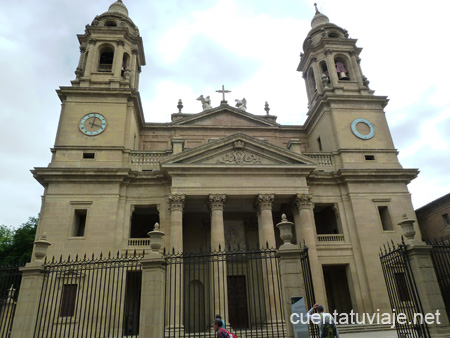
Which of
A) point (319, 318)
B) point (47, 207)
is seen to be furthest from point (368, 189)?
point (47, 207)

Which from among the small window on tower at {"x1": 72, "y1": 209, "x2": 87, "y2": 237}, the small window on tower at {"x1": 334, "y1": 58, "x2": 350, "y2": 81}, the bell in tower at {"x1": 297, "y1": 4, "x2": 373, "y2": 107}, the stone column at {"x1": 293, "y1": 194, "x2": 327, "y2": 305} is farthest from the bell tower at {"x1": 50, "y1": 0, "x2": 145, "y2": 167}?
the small window on tower at {"x1": 334, "y1": 58, "x2": 350, "y2": 81}

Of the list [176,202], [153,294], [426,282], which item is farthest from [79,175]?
[426,282]

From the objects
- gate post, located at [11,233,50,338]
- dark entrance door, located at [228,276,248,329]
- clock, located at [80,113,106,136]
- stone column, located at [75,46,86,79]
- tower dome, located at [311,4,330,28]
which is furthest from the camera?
tower dome, located at [311,4,330,28]

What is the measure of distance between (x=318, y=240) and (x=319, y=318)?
1395 cm

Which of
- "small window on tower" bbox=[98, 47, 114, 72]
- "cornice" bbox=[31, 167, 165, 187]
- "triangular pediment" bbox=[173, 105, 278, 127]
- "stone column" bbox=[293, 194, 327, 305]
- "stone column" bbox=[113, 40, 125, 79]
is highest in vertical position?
"small window on tower" bbox=[98, 47, 114, 72]

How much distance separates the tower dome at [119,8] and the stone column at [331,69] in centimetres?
1795

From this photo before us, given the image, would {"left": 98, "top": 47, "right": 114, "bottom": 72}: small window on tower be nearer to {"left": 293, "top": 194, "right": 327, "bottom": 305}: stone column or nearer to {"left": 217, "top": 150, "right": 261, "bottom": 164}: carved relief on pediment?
{"left": 217, "top": 150, "right": 261, "bottom": 164}: carved relief on pediment

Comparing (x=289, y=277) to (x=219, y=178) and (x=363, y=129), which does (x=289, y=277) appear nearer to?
(x=219, y=178)

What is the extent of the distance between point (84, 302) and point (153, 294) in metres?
9.19

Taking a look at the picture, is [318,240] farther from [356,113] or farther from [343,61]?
[343,61]

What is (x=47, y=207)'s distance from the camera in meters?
20.6

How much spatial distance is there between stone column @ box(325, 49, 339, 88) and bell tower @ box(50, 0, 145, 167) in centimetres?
1536

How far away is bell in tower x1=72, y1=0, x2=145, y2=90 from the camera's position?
25672 mm

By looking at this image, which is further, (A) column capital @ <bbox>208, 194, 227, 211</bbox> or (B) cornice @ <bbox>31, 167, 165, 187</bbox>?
(B) cornice @ <bbox>31, 167, 165, 187</bbox>
